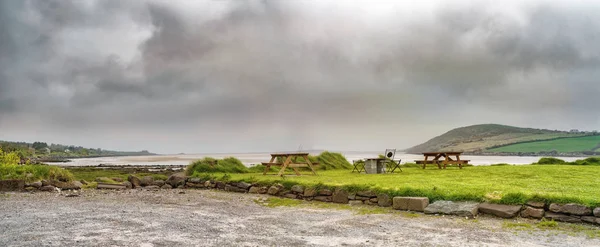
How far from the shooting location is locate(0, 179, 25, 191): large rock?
1410 centimetres

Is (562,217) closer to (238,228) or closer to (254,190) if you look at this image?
(238,228)

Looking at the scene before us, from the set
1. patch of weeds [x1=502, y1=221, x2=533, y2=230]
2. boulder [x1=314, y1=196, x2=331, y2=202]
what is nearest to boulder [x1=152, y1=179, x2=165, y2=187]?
boulder [x1=314, y1=196, x2=331, y2=202]

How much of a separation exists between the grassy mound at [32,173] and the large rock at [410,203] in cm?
1339

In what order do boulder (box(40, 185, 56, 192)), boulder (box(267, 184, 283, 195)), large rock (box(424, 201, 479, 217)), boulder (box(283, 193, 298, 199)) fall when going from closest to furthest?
large rock (box(424, 201, 479, 217)), boulder (box(283, 193, 298, 199)), boulder (box(267, 184, 283, 195)), boulder (box(40, 185, 56, 192))

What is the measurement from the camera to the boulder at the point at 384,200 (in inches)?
381

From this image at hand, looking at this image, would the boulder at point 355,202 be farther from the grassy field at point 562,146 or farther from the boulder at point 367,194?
the grassy field at point 562,146

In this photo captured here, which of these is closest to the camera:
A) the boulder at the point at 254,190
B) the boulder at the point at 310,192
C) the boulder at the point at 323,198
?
the boulder at the point at 323,198

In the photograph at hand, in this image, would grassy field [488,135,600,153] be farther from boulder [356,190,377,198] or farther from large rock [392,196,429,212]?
large rock [392,196,429,212]

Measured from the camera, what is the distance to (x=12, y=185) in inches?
559

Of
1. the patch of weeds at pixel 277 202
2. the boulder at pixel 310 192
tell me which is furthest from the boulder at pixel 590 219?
the patch of weeds at pixel 277 202

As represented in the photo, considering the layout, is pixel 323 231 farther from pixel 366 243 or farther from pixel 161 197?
pixel 161 197

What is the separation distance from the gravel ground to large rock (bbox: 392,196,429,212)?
17.4 inches

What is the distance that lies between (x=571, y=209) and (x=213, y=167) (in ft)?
43.9

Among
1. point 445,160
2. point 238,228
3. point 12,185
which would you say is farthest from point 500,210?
point 12,185
